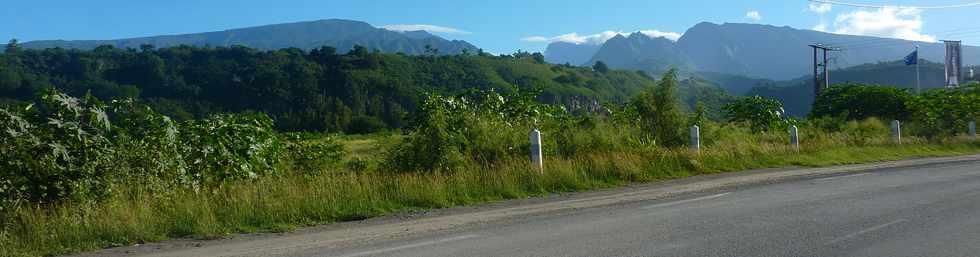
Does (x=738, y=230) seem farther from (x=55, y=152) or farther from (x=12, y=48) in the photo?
(x=12, y=48)

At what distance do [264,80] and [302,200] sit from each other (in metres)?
85.7

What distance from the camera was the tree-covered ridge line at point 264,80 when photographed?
247 ft

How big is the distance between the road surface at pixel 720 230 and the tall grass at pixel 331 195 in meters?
0.89

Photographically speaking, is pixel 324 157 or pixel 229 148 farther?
pixel 324 157

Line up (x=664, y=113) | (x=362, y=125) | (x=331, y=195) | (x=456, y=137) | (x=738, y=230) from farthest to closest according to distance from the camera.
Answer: (x=362, y=125)
(x=664, y=113)
(x=456, y=137)
(x=331, y=195)
(x=738, y=230)

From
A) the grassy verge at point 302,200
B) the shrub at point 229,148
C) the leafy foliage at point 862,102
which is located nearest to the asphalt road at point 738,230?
the grassy verge at point 302,200

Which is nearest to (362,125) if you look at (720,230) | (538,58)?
(720,230)

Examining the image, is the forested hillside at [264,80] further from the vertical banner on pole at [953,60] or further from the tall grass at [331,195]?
the tall grass at [331,195]

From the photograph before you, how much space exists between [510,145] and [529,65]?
124060mm

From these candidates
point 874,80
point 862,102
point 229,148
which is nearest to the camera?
→ point 229,148

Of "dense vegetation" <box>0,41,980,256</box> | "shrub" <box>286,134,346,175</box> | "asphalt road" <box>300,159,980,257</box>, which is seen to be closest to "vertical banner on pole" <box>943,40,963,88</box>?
"dense vegetation" <box>0,41,980,256</box>

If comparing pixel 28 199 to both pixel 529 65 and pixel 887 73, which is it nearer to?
pixel 887 73

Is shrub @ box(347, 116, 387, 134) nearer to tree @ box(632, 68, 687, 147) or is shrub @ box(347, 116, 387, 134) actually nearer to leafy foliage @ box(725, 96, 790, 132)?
leafy foliage @ box(725, 96, 790, 132)

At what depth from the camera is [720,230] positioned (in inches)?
285
